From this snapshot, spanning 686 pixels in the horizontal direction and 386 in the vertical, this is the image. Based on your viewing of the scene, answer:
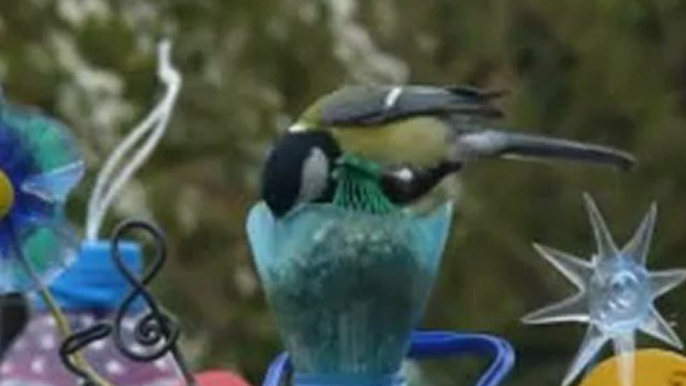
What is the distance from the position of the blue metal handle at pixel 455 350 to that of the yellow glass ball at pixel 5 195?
114 millimetres

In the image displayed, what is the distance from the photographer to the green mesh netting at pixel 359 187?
79 cm

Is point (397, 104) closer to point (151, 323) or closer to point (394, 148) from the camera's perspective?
point (394, 148)

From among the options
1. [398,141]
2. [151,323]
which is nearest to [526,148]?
[398,141]

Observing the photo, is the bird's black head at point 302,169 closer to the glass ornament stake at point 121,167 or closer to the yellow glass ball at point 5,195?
the yellow glass ball at point 5,195

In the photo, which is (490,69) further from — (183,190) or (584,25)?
(183,190)

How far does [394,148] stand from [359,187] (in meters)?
0.02

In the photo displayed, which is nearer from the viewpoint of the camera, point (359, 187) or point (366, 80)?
point (359, 187)

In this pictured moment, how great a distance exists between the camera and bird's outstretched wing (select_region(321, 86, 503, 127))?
0.80 metres

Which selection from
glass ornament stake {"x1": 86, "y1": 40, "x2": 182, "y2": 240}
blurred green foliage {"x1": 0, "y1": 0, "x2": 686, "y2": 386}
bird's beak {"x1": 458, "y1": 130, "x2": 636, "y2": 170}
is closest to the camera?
bird's beak {"x1": 458, "y1": 130, "x2": 636, "y2": 170}

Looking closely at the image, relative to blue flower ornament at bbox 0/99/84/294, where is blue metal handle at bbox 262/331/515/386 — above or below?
below

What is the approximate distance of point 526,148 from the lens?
80 centimetres

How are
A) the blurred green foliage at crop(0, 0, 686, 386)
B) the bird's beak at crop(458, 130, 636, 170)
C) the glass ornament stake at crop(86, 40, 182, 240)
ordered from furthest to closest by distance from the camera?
the blurred green foliage at crop(0, 0, 686, 386)
the glass ornament stake at crop(86, 40, 182, 240)
the bird's beak at crop(458, 130, 636, 170)

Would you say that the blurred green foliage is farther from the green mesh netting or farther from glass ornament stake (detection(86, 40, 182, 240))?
the green mesh netting

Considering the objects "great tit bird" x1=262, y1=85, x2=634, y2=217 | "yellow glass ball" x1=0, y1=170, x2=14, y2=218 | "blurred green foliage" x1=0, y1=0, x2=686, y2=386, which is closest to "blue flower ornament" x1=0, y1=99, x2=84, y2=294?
"yellow glass ball" x1=0, y1=170, x2=14, y2=218
